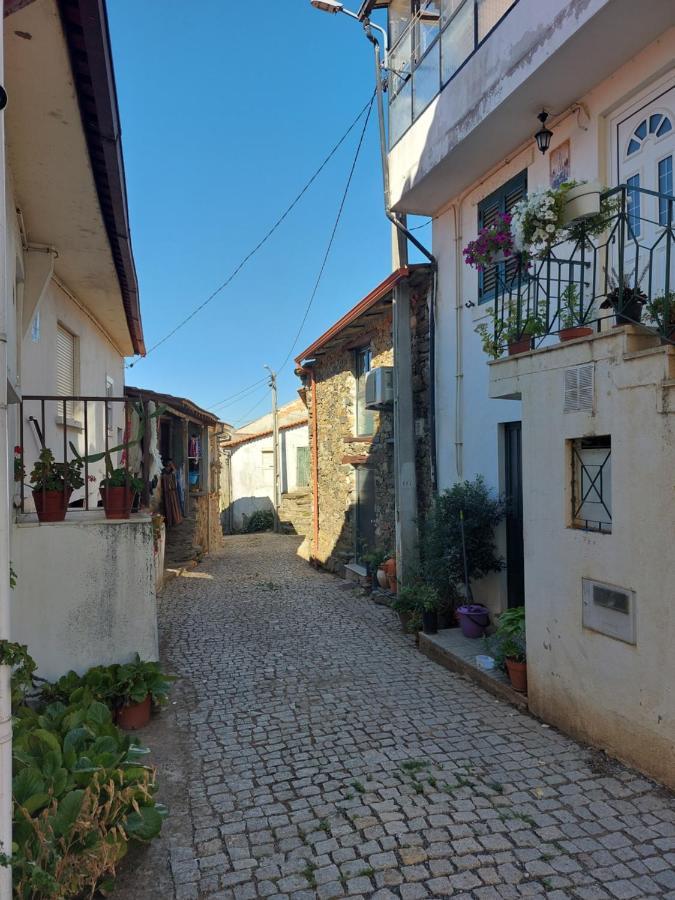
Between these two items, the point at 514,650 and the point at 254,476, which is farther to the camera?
the point at 254,476

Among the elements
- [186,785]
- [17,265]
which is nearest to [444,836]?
[186,785]

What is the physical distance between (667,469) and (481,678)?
2.98 m

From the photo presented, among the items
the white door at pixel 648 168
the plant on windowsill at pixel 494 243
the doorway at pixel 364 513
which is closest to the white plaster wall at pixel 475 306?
the white door at pixel 648 168

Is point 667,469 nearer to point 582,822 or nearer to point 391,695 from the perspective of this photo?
point 582,822

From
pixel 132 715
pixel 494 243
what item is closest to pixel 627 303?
pixel 494 243

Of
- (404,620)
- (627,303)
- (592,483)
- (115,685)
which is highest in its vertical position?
(627,303)

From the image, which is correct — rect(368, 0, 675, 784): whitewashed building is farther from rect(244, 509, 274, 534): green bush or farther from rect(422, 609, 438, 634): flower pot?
rect(244, 509, 274, 534): green bush

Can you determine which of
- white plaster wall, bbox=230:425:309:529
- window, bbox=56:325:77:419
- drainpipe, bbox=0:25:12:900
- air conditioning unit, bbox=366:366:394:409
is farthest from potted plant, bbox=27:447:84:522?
white plaster wall, bbox=230:425:309:529

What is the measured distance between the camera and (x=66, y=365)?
7.72 m

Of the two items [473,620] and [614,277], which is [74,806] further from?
[614,277]

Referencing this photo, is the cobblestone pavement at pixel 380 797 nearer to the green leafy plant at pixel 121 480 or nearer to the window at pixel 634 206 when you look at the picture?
the green leafy plant at pixel 121 480

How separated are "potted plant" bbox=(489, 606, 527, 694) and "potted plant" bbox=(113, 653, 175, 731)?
115 inches

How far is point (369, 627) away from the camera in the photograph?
8.09 metres

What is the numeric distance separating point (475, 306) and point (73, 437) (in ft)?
18.1
